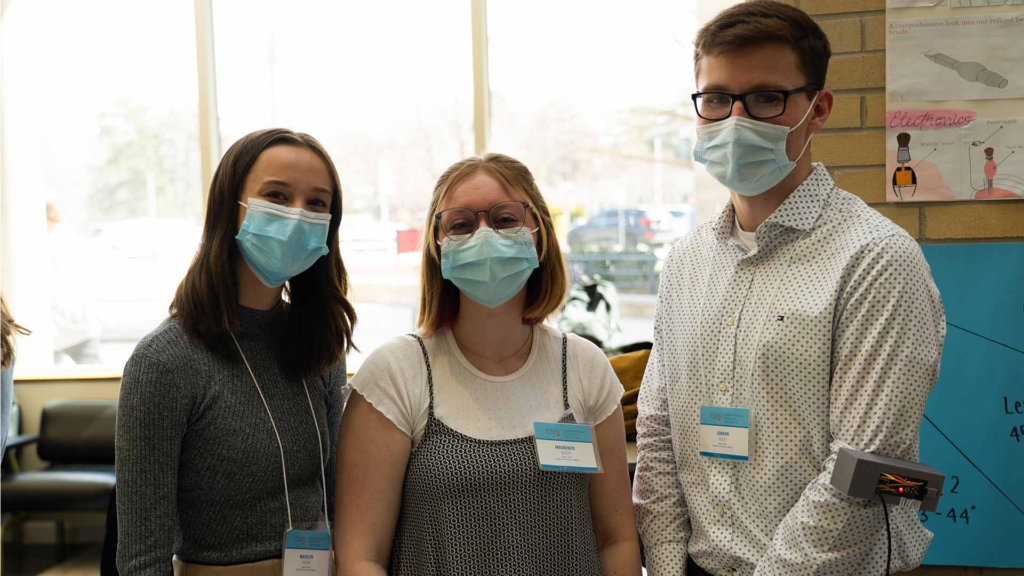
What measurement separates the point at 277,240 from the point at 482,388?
509 mm

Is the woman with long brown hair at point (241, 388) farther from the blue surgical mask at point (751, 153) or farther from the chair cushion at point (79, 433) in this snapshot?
the chair cushion at point (79, 433)

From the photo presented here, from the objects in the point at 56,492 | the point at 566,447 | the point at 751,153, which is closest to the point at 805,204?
the point at 751,153

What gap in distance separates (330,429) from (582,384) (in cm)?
59

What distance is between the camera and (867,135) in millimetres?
2508

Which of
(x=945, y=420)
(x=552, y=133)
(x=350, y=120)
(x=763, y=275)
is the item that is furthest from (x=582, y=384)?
(x=350, y=120)

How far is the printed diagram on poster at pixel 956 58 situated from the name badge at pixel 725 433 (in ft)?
4.95

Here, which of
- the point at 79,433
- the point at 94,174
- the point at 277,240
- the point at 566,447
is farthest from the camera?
the point at 94,174

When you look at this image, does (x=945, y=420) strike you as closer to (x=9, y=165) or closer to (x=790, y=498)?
(x=790, y=498)

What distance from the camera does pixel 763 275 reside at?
1.50 m

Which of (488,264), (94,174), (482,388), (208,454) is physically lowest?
(208,454)

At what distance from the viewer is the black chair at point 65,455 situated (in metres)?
4.10

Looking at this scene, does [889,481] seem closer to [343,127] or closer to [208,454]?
[208,454]

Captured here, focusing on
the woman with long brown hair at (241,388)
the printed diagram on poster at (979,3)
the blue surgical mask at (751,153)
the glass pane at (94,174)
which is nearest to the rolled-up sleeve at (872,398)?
the blue surgical mask at (751,153)

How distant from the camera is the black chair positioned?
4.10 meters
